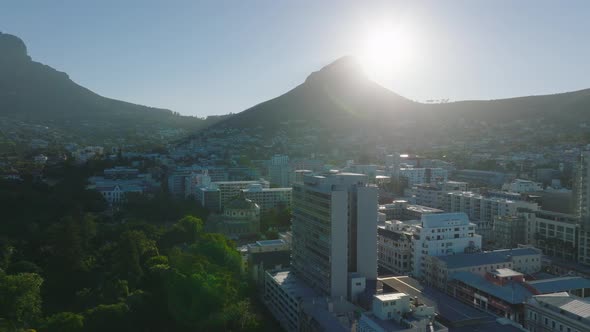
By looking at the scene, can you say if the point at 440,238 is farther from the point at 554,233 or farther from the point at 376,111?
the point at 376,111

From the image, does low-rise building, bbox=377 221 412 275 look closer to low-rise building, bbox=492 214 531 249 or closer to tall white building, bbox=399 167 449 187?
low-rise building, bbox=492 214 531 249

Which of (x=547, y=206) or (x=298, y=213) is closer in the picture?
(x=298, y=213)

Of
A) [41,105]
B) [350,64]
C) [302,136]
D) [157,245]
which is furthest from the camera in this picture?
[350,64]

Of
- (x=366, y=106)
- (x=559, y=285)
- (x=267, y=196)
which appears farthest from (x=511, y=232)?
(x=366, y=106)

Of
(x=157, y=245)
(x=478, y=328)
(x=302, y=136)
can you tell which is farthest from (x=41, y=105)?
(x=478, y=328)

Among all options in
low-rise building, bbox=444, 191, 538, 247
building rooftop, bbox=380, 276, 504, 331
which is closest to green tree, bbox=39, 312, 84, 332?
building rooftop, bbox=380, 276, 504, 331

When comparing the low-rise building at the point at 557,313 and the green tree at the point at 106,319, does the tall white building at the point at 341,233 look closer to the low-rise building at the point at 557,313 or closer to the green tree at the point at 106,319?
the low-rise building at the point at 557,313

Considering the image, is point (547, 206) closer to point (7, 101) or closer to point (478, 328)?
point (478, 328)

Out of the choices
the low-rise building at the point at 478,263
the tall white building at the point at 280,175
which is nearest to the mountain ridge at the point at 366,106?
the tall white building at the point at 280,175
